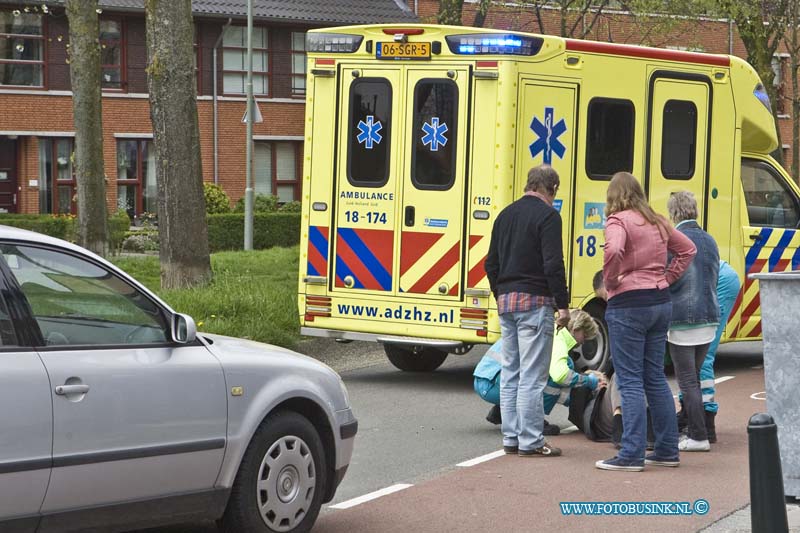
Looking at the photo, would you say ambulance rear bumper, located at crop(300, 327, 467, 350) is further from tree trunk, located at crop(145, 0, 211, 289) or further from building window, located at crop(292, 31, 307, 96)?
building window, located at crop(292, 31, 307, 96)

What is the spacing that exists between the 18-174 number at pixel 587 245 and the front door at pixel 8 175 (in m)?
29.3

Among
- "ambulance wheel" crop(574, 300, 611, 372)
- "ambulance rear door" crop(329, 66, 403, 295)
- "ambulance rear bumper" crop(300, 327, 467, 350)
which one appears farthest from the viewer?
"ambulance wheel" crop(574, 300, 611, 372)

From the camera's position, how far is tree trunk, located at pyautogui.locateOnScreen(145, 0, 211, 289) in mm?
15000

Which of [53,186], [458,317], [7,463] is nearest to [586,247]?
[458,317]

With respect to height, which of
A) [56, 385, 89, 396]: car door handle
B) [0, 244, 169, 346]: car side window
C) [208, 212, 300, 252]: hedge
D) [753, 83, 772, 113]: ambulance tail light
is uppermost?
[753, 83, 772, 113]: ambulance tail light

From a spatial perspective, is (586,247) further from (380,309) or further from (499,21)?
(499,21)

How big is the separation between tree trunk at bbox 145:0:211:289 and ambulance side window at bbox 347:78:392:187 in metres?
3.73

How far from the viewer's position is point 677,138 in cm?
1258

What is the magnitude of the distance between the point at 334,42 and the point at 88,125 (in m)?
10.0

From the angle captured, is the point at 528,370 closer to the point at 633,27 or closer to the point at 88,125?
the point at 88,125

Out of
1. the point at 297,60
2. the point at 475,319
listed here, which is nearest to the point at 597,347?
the point at 475,319

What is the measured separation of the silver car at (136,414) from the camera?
5.34 metres

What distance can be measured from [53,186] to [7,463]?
1373 inches

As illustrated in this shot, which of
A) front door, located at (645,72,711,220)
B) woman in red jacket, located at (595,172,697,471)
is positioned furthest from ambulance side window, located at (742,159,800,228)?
woman in red jacket, located at (595,172,697,471)
